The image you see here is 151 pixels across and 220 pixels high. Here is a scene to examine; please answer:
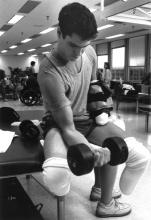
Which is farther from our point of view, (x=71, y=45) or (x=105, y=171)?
(x=105, y=171)

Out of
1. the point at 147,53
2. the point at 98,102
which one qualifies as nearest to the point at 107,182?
the point at 98,102

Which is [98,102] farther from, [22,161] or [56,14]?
[56,14]

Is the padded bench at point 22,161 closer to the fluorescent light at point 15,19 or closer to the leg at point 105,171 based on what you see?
the leg at point 105,171

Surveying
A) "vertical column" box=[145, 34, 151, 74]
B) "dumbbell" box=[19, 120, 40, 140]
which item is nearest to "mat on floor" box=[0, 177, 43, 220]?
"dumbbell" box=[19, 120, 40, 140]

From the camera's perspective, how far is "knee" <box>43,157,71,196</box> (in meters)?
1.32

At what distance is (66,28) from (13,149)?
0.72 meters

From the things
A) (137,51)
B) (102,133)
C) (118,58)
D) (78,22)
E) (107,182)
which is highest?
(137,51)

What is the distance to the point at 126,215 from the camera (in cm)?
181

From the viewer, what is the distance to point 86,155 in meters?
1.14

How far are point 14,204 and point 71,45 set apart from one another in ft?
2.88

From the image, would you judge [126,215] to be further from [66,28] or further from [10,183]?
[66,28]

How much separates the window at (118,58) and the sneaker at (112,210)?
1087 cm

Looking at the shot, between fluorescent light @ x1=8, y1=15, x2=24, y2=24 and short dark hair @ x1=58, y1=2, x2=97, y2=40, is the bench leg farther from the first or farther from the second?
fluorescent light @ x1=8, y1=15, x2=24, y2=24

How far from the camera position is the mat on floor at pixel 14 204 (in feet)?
4.47
